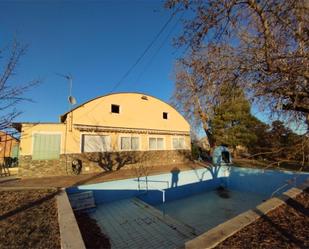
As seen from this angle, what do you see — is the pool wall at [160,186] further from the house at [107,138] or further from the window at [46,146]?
the window at [46,146]

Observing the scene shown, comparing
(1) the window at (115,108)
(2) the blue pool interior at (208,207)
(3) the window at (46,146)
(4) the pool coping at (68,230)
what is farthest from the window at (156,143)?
(4) the pool coping at (68,230)

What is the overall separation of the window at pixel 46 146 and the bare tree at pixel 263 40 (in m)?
12.6

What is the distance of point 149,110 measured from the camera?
1980 cm

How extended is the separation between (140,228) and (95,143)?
10084mm

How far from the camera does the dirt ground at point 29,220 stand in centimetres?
424

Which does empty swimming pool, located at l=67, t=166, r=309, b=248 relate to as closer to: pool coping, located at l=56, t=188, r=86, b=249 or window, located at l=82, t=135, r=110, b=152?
pool coping, located at l=56, t=188, r=86, b=249

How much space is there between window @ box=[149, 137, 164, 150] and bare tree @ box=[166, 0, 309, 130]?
14.3 meters

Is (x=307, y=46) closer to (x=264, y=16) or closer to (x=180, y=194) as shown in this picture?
(x=264, y=16)

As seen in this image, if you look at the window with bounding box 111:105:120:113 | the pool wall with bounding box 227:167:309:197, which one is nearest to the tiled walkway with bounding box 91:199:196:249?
the pool wall with bounding box 227:167:309:197

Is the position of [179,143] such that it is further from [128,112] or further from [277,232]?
[277,232]

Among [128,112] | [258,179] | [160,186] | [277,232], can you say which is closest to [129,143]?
[128,112]

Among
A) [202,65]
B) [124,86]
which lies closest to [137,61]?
[124,86]

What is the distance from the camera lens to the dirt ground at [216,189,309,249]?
3.37 m

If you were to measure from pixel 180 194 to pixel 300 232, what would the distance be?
397 inches
